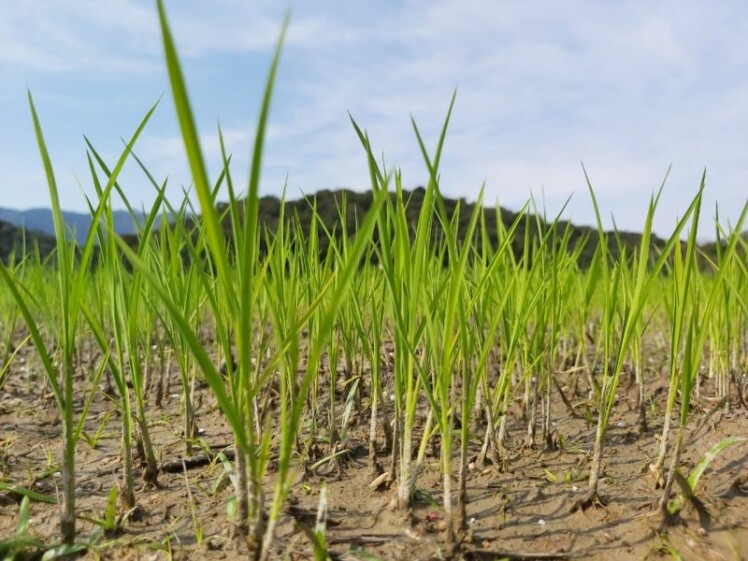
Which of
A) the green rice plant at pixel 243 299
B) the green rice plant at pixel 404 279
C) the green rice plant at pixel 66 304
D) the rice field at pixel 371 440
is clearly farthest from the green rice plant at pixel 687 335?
the green rice plant at pixel 66 304

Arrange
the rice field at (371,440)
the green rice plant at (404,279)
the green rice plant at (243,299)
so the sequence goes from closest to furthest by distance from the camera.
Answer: the green rice plant at (243,299)
the rice field at (371,440)
the green rice plant at (404,279)

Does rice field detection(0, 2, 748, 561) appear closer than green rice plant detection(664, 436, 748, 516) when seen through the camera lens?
Yes

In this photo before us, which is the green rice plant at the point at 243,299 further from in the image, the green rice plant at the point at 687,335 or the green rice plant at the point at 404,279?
the green rice plant at the point at 687,335

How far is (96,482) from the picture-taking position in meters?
1.27

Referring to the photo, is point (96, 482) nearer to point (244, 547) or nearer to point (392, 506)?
point (244, 547)

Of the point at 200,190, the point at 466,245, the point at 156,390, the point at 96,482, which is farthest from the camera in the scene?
the point at 156,390

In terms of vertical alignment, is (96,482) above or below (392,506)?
below

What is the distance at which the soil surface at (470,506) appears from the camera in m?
0.91

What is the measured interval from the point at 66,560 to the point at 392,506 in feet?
1.65

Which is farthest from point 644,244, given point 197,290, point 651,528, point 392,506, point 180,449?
point 180,449

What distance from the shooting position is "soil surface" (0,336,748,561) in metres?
0.91

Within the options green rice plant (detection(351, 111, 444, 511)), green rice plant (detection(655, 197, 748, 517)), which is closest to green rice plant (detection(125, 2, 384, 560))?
green rice plant (detection(351, 111, 444, 511))

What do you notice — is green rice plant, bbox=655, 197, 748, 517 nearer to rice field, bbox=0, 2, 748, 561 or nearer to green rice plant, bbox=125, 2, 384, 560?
rice field, bbox=0, 2, 748, 561

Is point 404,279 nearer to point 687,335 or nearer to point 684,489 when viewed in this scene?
point 687,335
